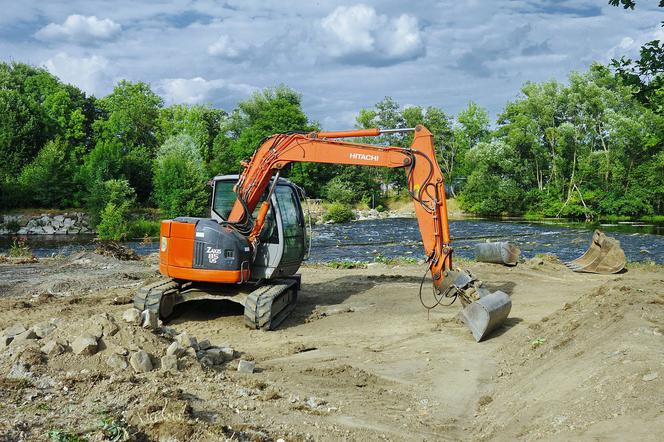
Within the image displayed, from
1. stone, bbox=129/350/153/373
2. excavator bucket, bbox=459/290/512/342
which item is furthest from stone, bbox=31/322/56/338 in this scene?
excavator bucket, bbox=459/290/512/342

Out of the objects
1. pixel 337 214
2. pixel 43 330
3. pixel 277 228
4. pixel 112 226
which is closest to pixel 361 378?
pixel 43 330

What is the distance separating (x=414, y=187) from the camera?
1005cm

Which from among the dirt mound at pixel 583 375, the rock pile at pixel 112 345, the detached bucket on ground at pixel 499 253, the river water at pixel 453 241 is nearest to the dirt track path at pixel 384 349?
the dirt mound at pixel 583 375

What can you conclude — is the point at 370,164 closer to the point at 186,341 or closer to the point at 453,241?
the point at 186,341

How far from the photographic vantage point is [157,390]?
5.17 m

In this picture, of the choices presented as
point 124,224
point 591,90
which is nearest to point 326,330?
point 124,224

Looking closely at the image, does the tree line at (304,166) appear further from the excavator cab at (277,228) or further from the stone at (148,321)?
the stone at (148,321)

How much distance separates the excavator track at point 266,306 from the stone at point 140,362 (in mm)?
3626

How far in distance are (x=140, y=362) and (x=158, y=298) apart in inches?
→ 156

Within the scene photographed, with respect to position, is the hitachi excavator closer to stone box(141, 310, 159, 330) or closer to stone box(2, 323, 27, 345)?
stone box(141, 310, 159, 330)

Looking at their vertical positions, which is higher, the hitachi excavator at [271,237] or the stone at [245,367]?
the hitachi excavator at [271,237]

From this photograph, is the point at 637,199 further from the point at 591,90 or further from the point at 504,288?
the point at 504,288

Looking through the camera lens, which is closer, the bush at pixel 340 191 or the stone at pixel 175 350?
the stone at pixel 175 350

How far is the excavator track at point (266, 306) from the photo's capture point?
9.82 meters
